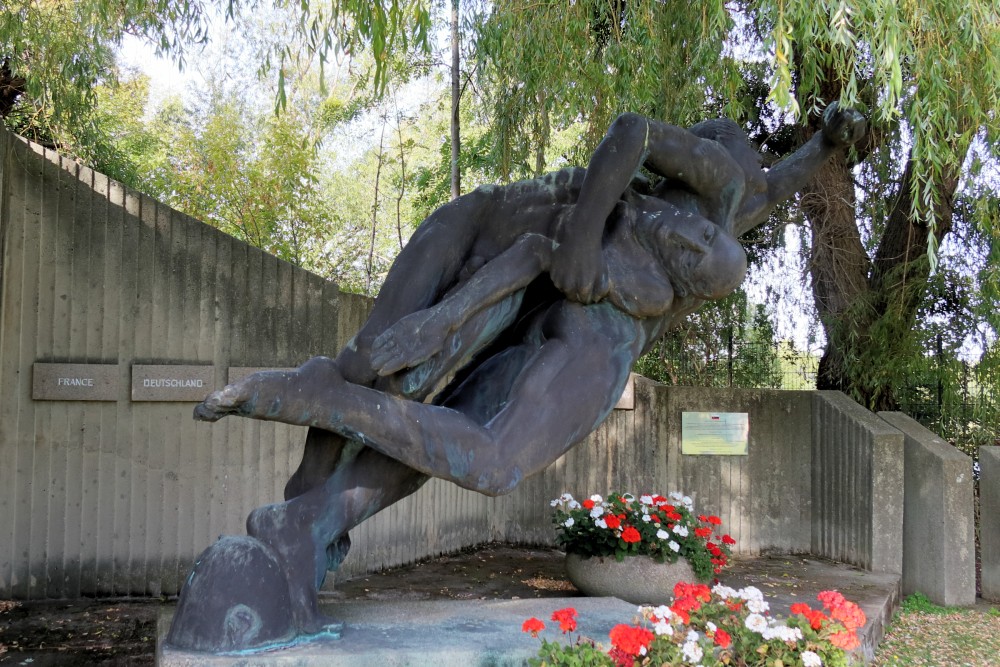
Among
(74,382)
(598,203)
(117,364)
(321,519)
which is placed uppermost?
(598,203)

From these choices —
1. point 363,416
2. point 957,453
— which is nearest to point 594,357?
point 363,416

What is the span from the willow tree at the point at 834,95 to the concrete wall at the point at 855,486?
787 millimetres

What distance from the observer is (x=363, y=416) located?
2912 mm

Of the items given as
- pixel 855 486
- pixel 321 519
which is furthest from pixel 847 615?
pixel 855 486

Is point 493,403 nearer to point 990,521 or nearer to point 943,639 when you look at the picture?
point 943,639

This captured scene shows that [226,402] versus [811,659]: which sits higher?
[226,402]

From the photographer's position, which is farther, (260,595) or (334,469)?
(334,469)

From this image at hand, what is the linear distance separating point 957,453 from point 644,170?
14.8 ft

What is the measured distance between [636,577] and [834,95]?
524 cm

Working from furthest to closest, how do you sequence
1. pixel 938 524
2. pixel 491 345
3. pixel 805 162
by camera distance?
pixel 938 524
pixel 805 162
pixel 491 345

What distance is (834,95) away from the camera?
859 cm

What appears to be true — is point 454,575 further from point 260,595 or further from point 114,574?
point 260,595

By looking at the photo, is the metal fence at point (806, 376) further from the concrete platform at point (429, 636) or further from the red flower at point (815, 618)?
the red flower at point (815, 618)

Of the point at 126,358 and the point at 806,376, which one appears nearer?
the point at 126,358
